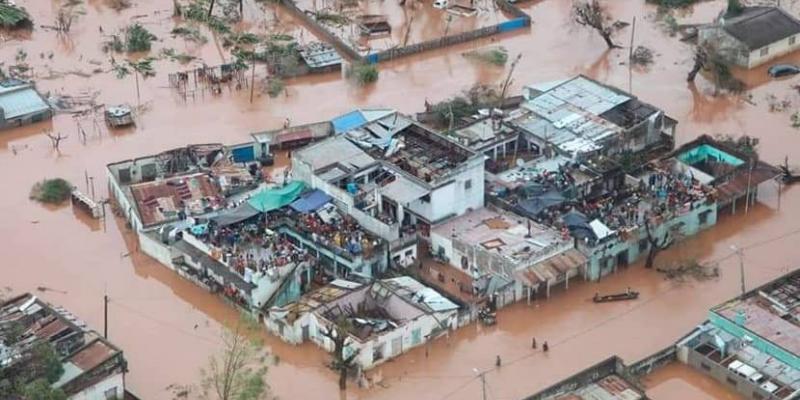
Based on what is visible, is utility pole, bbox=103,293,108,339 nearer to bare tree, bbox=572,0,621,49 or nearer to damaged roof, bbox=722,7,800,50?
bare tree, bbox=572,0,621,49

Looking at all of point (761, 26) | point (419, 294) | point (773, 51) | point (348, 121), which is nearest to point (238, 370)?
point (419, 294)

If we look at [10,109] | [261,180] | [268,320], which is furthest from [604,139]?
[10,109]

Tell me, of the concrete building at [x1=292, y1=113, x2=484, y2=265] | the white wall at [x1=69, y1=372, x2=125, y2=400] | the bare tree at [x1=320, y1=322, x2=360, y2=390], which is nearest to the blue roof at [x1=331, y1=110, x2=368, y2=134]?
the concrete building at [x1=292, y1=113, x2=484, y2=265]

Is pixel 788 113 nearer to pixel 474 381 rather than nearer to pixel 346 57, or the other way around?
pixel 346 57

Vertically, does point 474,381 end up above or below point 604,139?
below

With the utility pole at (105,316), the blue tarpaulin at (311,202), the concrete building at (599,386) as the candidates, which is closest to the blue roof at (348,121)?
the blue tarpaulin at (311,202)

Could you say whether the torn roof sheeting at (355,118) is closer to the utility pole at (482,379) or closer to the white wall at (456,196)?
the white wall at (456,196)
